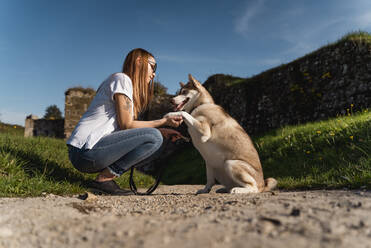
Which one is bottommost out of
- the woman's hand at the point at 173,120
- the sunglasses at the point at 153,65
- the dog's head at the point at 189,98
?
the woman's hand at the point at 173,120

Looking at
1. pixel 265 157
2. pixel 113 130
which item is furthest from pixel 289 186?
pixel 113 130

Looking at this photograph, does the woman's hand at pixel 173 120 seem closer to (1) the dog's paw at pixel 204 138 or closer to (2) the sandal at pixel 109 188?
(1) the dog's paw at pixel 204 138

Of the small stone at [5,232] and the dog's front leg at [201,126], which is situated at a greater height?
the dog's front leg at [201,126]

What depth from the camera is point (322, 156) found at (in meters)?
4.56

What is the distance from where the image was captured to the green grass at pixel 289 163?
3.25 metres

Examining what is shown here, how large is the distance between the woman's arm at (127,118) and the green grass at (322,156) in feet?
7.06

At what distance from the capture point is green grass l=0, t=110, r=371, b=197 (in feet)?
10.7

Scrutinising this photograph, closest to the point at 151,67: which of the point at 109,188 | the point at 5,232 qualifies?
the point at 109,188

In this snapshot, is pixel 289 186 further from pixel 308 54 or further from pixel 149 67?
pixel 308 54

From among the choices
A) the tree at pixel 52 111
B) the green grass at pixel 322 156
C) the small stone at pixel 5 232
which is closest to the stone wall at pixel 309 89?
the green grass at pixel 322 156

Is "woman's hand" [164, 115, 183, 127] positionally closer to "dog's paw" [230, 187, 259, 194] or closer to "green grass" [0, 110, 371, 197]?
"dog's paw" [230, 187, 259, 194]

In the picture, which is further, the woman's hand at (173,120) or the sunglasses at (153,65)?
the sunglasses at (153,65)

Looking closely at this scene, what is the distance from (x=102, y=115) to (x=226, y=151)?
5.56 ft

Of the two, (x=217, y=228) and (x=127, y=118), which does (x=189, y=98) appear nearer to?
(x=127, y=118)
